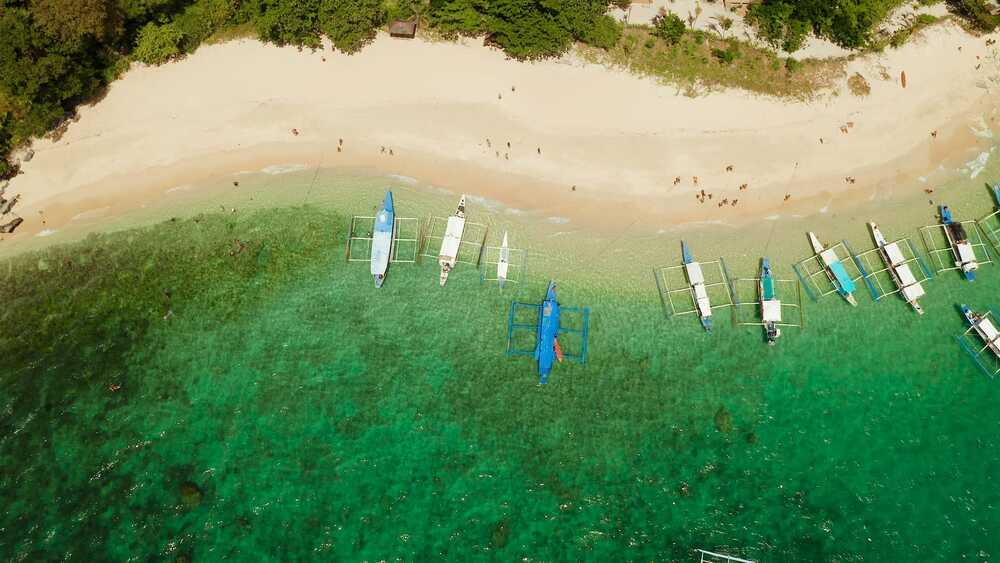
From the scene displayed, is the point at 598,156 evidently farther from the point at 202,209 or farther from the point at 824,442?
the point at 202,209

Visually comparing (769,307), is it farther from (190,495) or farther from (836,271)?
(190,495)

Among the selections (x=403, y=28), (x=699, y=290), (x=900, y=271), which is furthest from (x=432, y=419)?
(x=900, y=271)

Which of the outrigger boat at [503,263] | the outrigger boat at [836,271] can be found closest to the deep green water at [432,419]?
the outrigger boat at [836,271]

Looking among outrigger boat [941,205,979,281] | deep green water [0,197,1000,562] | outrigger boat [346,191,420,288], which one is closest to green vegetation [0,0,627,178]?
deep green water [0,197,1000,562]

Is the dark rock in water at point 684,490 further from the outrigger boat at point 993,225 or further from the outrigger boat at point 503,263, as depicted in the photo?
the outrigger boat at point 993,225

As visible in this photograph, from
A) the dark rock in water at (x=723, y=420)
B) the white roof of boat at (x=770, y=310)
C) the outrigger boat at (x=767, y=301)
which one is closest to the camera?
the dark rock in water at (x=723, y=420)

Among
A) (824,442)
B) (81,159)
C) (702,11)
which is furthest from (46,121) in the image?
(824,442)

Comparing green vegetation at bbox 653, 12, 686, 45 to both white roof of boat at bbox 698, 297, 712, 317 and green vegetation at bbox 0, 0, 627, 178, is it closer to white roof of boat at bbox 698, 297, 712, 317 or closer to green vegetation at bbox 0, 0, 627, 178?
green vegetation at bbox 0, 0, 627, 178
